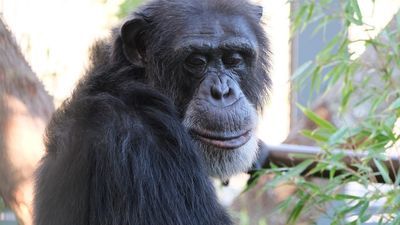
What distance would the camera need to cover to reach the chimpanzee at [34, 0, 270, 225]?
2934mm

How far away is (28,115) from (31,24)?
11.8 feet

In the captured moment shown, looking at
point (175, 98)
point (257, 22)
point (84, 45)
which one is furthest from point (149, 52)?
point (84, 45)

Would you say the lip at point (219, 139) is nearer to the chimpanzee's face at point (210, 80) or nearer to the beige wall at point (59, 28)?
the chimpanzee's face at point (210, 80)

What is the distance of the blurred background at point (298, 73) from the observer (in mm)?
4219

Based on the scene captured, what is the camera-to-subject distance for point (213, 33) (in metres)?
3.54

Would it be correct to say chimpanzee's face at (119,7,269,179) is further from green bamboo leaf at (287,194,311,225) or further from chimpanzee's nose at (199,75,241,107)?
green bamboo leaf at (287,194,311,225)

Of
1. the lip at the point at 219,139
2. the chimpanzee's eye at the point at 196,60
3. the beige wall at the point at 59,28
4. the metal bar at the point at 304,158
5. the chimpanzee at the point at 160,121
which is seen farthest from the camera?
the beige wall at the point at 59,28

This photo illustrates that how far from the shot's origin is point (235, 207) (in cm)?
615

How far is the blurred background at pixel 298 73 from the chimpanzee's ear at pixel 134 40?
37 cm

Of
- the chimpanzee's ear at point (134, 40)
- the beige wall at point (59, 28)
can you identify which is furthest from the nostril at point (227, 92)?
the beige wall at point (59, 28)

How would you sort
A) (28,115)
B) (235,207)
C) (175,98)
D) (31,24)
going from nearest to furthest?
(175,98), (28,115), (235,207), (31,24)

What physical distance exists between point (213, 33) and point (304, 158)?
1056mm

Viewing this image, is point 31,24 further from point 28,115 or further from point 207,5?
point 207,5

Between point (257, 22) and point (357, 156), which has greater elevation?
point (257, 22)
